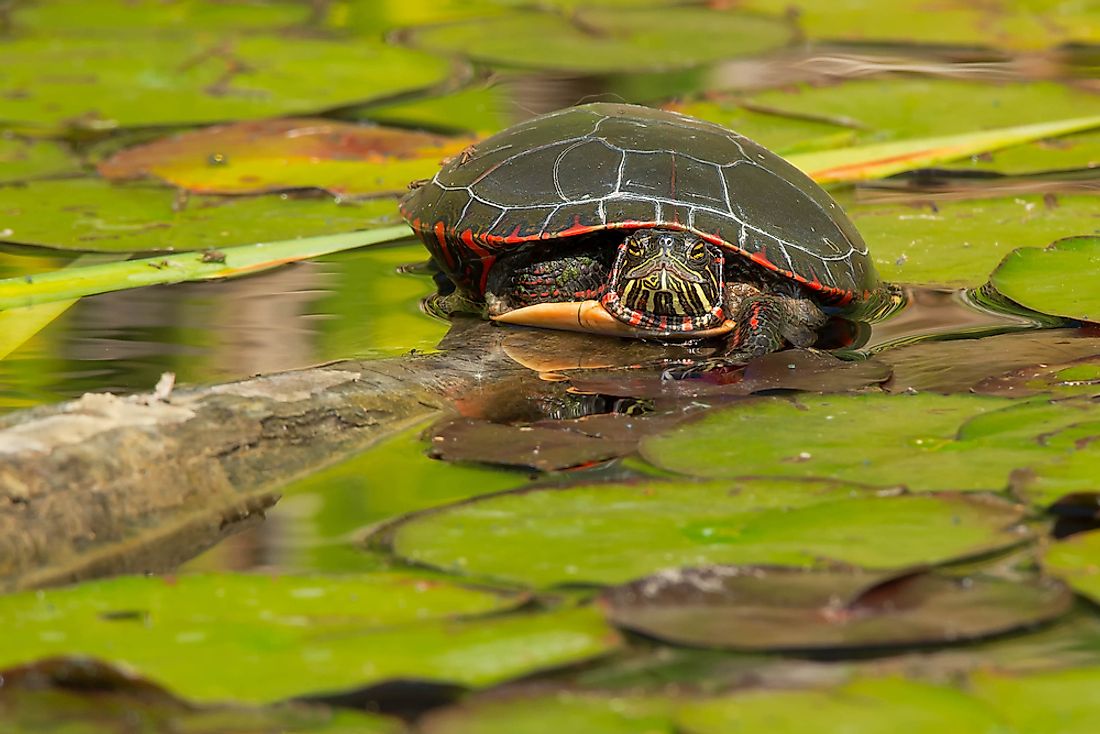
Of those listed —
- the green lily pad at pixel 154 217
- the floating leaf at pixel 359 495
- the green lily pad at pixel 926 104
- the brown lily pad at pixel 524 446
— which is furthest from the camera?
the green lily pad at pixel 926 104

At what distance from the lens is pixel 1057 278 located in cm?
362

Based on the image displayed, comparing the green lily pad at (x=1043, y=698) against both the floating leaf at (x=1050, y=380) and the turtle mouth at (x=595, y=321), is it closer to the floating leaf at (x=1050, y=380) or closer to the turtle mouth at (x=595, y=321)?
the floating leaf at (x=1050, y=380)

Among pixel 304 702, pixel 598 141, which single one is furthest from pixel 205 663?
pixel 598 141

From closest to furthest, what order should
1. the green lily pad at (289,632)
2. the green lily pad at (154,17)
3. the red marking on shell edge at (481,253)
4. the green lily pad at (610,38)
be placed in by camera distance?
the green lily pad at (289,632), the red marking on shell edge at (481,253), the green lily pad at (610,38), the green lily pad at (154,17)

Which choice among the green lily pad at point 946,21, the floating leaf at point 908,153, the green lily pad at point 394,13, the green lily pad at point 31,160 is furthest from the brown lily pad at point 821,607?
the green lily pad at point 394,13

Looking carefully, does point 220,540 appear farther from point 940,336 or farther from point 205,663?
point 940,336

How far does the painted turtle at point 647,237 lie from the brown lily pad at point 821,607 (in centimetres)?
142

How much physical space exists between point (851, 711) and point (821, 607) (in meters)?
0.29

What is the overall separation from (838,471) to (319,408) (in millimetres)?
988

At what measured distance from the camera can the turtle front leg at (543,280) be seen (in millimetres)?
3566

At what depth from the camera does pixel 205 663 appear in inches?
70.1

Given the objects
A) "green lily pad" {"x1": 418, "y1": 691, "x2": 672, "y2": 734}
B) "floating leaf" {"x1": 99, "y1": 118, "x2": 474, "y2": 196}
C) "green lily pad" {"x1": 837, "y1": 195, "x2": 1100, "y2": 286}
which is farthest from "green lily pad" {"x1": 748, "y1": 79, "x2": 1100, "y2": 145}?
"green lily pad" {"x1": 418, "y1": 691, "x2": 672, "y2": 734}

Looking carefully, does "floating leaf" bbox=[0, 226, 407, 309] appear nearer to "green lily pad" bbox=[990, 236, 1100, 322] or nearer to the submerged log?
the submerged log

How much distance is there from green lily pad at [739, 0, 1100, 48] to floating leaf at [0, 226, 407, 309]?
14.8 feet
